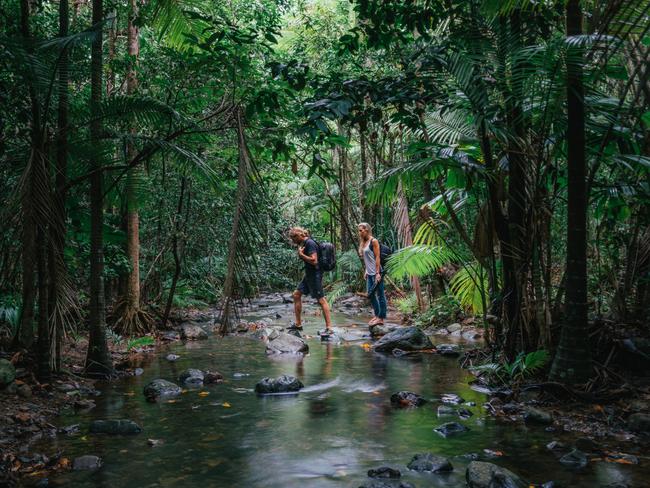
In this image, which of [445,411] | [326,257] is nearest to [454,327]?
[326,257]

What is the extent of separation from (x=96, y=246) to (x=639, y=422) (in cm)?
557

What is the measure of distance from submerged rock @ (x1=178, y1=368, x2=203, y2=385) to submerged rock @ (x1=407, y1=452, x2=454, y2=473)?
3539 millimetres

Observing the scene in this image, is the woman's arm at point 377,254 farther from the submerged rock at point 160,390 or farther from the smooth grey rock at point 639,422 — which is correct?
the smooth grey rock at point 639,422

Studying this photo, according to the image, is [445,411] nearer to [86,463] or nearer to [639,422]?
[639,422]

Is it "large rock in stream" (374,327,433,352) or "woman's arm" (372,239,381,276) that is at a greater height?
"woman's arm" (372,239,381,276)

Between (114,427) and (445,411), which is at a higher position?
(114,427)

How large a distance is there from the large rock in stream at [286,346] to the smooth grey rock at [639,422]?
5.13 metres

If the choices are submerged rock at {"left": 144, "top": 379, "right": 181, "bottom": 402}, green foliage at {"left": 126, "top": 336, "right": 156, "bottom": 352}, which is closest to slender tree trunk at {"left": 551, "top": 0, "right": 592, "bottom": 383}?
submerged rock at {"left": 144, "top": 379, "right": 181, "bottom": 402}

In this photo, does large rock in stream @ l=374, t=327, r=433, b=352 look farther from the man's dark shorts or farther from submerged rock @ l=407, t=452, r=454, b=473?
submerged rock @ l=407, t=452, r=454, b=473

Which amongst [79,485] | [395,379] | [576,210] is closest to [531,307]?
[576,210]

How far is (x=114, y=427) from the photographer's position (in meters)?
4.90

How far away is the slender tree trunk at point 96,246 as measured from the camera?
639 cm

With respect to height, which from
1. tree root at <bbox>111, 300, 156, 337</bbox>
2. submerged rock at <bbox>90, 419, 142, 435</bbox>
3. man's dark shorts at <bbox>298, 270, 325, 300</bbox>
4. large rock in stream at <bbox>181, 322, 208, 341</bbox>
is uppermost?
man's dark shorts at <bbox>298, 270, 325, 300</bbox>

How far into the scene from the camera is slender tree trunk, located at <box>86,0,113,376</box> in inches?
251
